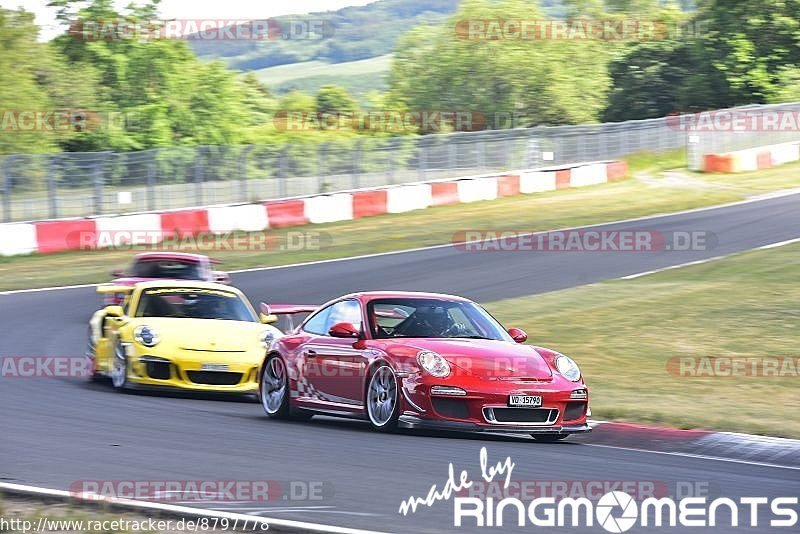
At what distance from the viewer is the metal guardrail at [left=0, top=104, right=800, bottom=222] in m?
28.9

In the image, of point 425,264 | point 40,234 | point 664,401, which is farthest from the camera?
point 40,234

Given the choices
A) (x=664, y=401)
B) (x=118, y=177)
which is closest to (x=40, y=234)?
(x=118, y=177)

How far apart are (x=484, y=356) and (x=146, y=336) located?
14.5ft

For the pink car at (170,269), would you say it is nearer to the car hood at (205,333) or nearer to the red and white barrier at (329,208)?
the car hood at (205,333)

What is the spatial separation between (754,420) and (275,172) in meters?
23.1

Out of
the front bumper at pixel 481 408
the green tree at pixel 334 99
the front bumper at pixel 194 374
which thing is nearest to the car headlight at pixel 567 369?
the front bumper at pixel 481 408

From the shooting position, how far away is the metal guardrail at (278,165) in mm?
28906

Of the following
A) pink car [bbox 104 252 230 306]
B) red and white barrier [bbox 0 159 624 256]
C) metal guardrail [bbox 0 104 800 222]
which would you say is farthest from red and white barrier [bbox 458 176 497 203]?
pink car [bbox 104 252 230 306]

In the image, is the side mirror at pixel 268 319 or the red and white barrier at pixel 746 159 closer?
the side mirror at pixel 268 319

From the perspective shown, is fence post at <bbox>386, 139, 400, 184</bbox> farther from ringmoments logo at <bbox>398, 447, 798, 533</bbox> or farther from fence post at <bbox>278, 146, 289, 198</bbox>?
ringmoments logo at <bbox>398, 447, 798, 533</bbox>

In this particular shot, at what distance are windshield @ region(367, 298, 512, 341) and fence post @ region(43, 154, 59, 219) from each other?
1892 cm

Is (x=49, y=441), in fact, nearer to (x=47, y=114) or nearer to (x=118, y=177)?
(x=118, y=177)

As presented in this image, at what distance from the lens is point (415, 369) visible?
402 inches

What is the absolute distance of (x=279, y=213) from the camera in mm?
32344
